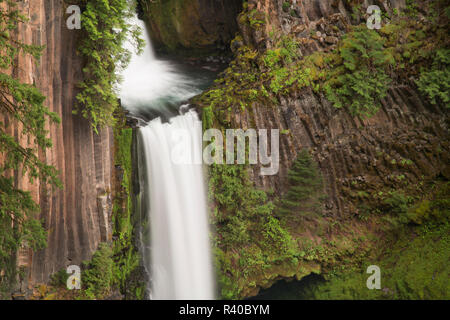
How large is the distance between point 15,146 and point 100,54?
3374 mm

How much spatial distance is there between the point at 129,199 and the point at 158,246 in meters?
1.71

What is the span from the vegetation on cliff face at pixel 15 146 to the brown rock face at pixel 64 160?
0.32 m

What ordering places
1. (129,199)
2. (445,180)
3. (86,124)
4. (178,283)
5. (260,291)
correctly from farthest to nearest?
(260,291) < (445,180) < (178,283) < (129,199) < (86,124)

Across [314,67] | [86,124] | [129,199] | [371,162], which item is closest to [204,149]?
[129,199]

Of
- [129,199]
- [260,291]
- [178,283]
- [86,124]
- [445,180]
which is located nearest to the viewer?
[86,124]

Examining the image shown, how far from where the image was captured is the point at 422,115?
13164 millimetres

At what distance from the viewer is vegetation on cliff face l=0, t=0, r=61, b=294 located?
7.76m

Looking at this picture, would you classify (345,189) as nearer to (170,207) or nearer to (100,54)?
(170,207)

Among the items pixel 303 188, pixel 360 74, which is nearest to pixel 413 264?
pixel 303 188

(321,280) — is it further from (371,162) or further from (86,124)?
(86,124)

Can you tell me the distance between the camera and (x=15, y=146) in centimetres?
799

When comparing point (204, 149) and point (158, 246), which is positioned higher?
point (204, 149)

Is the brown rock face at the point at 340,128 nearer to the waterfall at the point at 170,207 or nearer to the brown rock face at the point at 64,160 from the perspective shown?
the waterfall at the point at 170,207

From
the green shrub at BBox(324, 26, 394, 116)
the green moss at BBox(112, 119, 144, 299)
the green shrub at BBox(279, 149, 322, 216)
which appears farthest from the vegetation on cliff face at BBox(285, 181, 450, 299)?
the green moss at BBox(112, 119, 144, 299)
